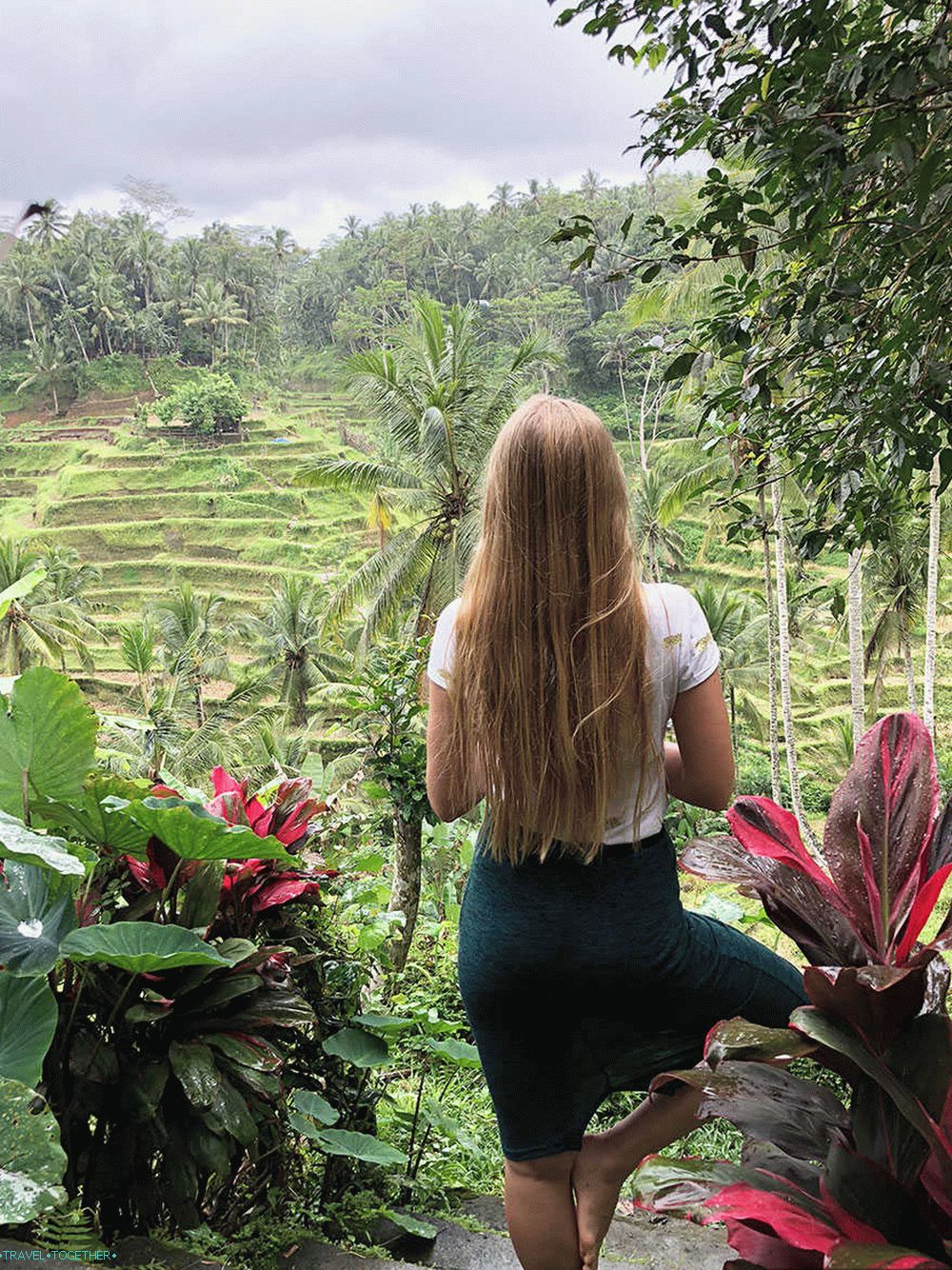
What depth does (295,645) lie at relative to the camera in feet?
70.0

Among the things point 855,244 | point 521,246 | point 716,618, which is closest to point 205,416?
point 521,246

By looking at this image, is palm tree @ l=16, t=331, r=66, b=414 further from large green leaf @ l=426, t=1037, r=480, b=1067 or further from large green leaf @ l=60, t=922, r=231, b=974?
large green leaf @ l=60, t=922, r=231, b=974

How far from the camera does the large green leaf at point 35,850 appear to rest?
0.91 meters

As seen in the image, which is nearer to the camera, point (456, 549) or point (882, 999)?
point (882, 999)

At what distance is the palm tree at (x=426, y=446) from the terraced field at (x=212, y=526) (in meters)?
9.90

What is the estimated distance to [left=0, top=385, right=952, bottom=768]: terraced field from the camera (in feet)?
76.1

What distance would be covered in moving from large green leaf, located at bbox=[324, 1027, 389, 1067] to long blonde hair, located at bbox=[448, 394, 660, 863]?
52cm

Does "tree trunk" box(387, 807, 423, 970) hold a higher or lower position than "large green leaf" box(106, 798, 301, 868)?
lower

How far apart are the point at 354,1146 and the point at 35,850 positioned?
0.69m

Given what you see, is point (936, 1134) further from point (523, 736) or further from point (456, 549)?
point (456, 549)

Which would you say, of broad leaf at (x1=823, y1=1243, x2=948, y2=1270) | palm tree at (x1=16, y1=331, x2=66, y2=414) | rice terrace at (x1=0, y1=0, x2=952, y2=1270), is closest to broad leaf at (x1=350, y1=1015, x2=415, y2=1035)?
rice terrace at (x1=0, y1=0, x2=952, y2=1270)

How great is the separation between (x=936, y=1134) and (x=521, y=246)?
44.0 metres

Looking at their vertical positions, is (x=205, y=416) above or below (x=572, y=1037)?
above

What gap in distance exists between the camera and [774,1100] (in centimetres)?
71
